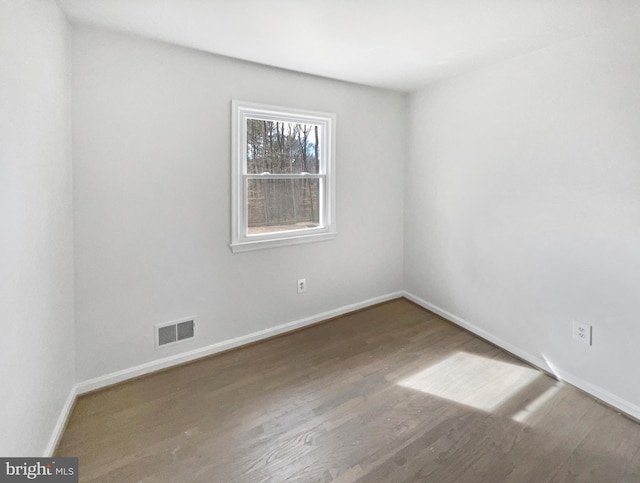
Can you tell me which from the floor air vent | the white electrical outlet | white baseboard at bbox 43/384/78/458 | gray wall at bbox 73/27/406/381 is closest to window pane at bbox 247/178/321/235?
gray wall at bbox 73/27/406/381

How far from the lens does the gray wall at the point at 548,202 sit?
5.94 ft

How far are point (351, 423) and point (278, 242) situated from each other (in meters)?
1.50

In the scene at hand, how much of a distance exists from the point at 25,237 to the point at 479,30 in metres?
2.66

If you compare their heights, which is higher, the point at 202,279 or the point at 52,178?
the point at 52,178

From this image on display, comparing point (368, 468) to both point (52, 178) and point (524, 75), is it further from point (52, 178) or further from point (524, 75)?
point (524, 75)

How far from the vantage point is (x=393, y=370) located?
7.43ft

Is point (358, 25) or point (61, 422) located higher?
point (358, 25)

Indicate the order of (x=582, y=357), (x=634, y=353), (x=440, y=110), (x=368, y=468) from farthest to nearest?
(x=440, y=110) → (x=582, y=357) → (x=634, y=353) → (x=368, y=468)

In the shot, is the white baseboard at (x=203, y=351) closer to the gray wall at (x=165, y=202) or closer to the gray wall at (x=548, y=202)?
the gray wall at (x=165, y=202)

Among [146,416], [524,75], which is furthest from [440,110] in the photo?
[146,416]

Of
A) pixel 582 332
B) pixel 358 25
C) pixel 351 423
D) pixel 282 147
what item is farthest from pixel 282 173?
pixel 582 332

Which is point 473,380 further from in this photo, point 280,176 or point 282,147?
point 282,147

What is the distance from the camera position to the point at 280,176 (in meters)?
2.70

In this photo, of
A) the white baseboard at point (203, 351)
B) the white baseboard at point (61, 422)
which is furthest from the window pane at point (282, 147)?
the white baseboard at point (61, 422)
